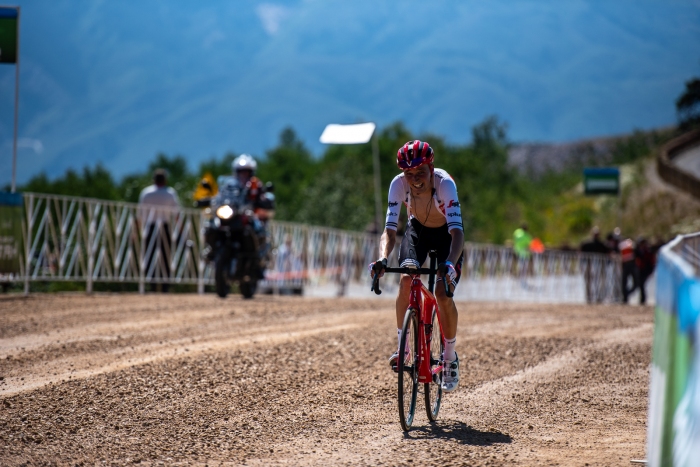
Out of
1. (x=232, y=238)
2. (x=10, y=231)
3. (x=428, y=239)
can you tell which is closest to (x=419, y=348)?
(x=428, y=239)

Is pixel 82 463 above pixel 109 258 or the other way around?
the other way around

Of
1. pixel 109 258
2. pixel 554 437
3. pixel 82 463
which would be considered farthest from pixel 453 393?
pixel 109 258

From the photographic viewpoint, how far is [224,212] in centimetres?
1440

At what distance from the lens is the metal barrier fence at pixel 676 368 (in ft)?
10.0

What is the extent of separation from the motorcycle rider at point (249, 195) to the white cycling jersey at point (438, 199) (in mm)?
8322

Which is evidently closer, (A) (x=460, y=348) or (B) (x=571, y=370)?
(B) (x=571, y=370)

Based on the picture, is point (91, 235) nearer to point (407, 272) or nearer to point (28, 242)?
point (28, 242)

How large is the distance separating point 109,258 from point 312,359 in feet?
26.0

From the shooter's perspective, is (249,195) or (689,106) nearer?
(249,195)

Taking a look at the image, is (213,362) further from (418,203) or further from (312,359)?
(418,203)

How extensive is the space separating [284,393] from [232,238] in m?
7.64

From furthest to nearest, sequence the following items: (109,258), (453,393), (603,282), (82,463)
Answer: (603,282)
(109,258)
(453,393)
(82,463)

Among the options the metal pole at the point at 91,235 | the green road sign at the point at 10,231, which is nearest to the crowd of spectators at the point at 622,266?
the metal pole at the point at 91,235

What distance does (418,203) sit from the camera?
648cm
